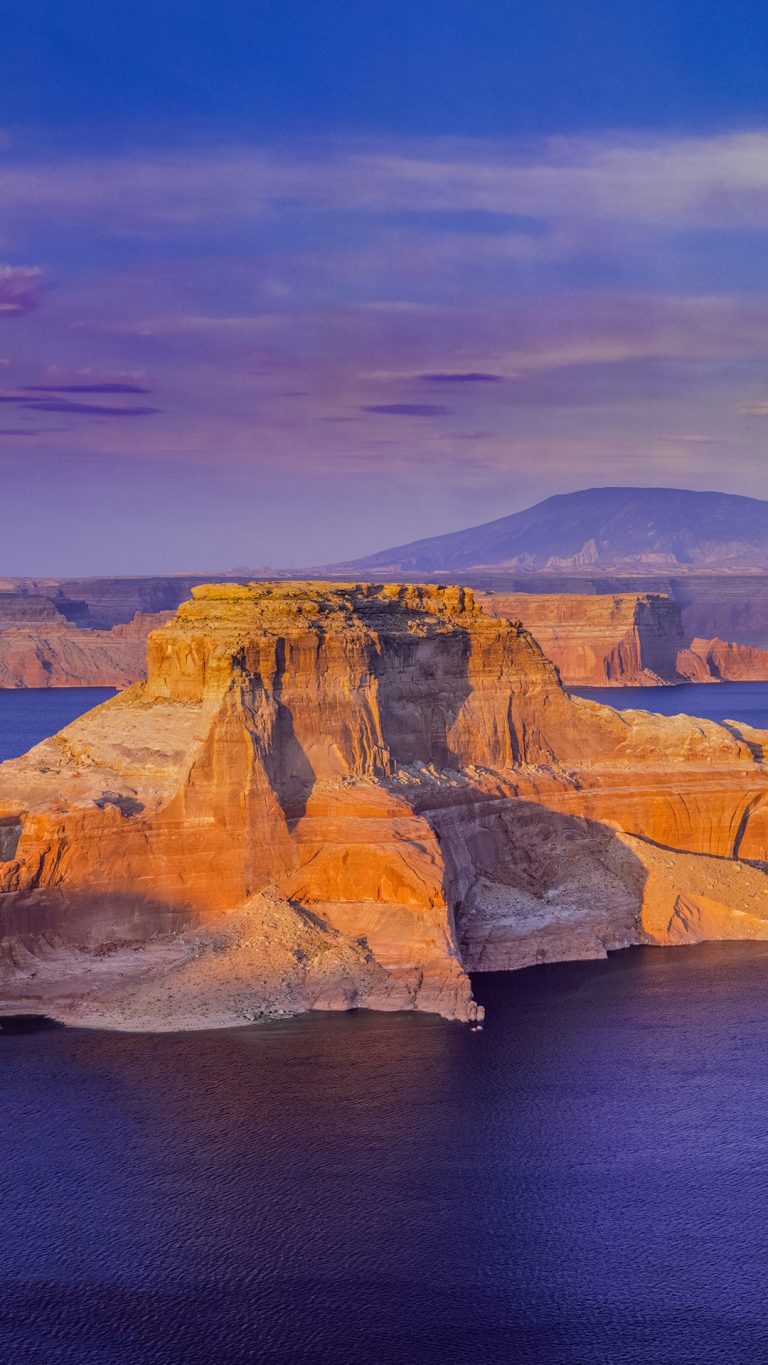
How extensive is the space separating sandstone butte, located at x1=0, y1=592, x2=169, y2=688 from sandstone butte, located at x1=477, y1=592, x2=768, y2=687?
29.7 m

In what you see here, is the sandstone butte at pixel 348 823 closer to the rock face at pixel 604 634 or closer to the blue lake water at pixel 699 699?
the blue lake water at pixel 699 699

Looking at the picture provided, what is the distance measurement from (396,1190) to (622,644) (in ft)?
378

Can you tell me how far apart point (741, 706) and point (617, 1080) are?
81970 mm

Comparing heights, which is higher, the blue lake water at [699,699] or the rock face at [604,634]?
the rock face at [604,634]

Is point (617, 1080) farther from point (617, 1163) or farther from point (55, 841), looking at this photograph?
point (55, 841)

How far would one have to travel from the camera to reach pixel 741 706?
366 ft

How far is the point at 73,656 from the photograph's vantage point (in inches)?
5684


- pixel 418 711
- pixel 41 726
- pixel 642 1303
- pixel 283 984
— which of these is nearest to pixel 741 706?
pixel 41 726

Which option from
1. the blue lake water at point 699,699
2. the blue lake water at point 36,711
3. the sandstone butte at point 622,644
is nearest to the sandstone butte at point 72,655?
the blue lake water at point 36,711

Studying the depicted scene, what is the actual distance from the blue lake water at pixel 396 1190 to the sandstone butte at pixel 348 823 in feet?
6.69

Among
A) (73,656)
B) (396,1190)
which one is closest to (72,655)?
(73,656)

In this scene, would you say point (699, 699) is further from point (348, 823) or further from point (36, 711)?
point (348, 823)

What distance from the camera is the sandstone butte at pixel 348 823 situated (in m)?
36.0

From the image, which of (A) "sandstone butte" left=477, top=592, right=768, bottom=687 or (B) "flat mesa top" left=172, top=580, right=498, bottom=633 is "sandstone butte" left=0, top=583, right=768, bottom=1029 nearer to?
(B) "flat mesa top" left=172, top=580, right=498, bottom=633
